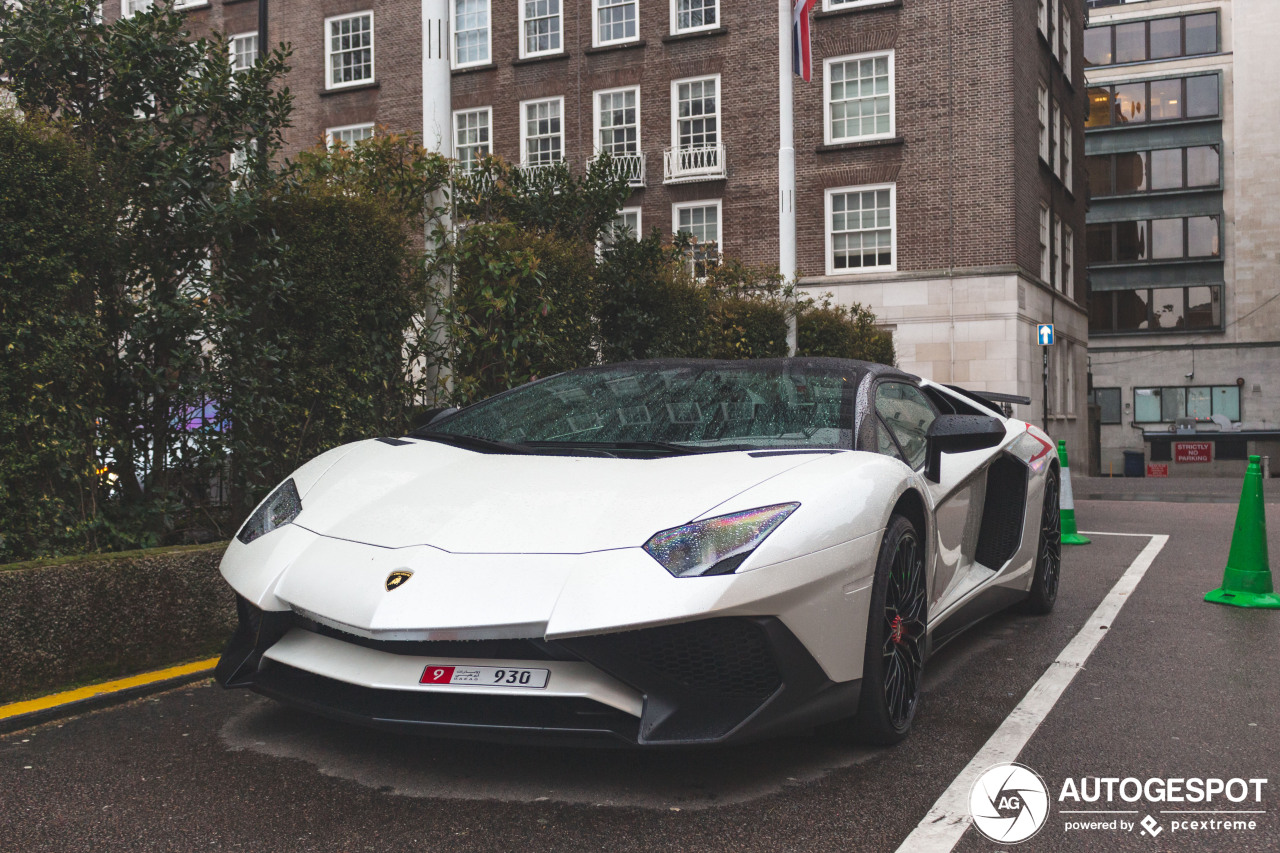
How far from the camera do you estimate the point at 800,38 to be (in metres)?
15.5

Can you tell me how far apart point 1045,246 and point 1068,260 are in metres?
4.15

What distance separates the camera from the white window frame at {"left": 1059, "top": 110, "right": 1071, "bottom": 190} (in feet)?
105

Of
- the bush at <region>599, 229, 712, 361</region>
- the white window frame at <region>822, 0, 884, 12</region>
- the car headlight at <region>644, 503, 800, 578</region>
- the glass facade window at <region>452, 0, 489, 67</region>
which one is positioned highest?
the glass facade window at <region>452, 0, 489, 67</region>

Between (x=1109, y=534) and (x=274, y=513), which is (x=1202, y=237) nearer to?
(x=1109, y=534)

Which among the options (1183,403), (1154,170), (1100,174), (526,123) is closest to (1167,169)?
(1154,170)

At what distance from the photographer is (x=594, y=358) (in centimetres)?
876

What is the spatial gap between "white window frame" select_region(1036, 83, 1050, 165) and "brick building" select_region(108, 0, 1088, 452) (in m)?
0.10

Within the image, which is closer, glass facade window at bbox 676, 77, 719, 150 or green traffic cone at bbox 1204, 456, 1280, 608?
green traffic cone at bbox 1204, 456, 1280, 608

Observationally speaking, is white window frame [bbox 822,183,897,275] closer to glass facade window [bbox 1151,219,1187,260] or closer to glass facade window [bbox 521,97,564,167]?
glass facade window [bbox 521,97,564,167]

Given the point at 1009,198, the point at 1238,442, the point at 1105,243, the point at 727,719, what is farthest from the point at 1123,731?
the point at 1105,243

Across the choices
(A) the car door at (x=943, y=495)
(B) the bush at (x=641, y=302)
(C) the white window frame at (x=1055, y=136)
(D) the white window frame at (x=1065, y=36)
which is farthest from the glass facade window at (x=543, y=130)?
(A) the car door at (x=943, y=495)

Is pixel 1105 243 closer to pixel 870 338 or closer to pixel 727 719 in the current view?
pixel 870 338

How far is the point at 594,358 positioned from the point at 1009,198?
19.0 metres

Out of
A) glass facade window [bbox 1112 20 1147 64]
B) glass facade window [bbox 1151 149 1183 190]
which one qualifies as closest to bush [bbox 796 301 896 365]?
glass facade window [bbox 1151 149 1183 190]
